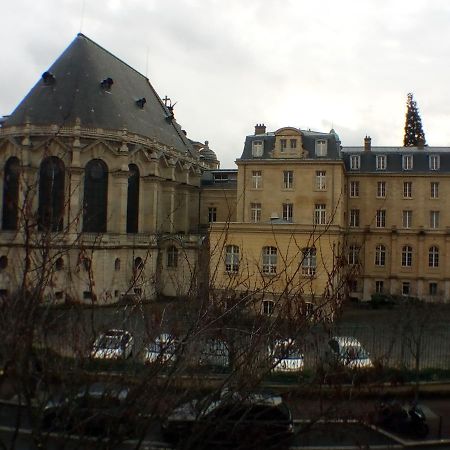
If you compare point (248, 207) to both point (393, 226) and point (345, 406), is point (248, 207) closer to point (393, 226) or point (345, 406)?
point (393, 226)

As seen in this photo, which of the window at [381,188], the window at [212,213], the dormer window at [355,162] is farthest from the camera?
the window at [212,213]

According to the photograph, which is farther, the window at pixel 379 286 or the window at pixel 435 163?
the window at pixel 435 163

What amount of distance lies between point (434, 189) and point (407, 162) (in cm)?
308

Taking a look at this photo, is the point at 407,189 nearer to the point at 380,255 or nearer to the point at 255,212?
the point at 380,255

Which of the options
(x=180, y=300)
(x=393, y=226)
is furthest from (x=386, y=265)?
(x=180, y=300)

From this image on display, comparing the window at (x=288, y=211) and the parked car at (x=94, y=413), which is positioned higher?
the window at (x=288, y=211)

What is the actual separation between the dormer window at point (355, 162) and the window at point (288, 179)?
6.93 metres

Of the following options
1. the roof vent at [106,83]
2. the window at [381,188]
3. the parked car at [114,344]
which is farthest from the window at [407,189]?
the parked car at [114,344]

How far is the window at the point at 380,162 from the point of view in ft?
134

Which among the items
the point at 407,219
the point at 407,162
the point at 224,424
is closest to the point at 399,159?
the point at 407,162

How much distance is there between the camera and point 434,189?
39.5 meters

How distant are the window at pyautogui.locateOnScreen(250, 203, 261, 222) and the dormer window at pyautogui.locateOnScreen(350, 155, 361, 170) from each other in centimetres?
954

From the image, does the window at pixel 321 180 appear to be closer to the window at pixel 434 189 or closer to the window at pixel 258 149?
the window at pixel 258 149

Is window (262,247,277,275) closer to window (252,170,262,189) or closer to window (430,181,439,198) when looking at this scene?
window (252,170,262,189)
